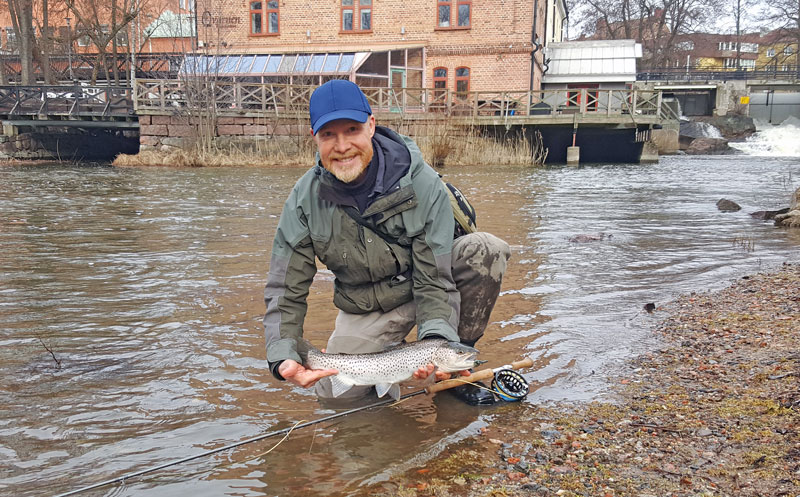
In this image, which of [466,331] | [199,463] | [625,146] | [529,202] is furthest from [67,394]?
[625,146]

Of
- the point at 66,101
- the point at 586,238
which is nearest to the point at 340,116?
the point at 586,238

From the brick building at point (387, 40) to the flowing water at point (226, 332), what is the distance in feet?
70.0

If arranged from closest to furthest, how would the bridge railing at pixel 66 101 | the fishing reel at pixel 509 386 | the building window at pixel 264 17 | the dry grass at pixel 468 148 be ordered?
the fishing reel at pixel 509 386 < the dry grass at pixel 468 148 < the bridge railing at pixel 66 101 < the building window at pixel 264 17

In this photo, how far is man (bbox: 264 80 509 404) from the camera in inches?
143

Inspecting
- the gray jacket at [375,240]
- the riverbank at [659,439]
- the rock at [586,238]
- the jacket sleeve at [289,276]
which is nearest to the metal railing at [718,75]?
the rock at [586,238]

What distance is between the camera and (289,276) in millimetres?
3762

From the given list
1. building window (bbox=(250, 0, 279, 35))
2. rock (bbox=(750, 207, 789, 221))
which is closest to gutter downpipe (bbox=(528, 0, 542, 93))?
building window (bbox=(250, 0, 279, 35))

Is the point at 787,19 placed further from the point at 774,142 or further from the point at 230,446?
the point at 230,446

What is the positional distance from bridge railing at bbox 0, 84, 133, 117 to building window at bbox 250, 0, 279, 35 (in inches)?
334

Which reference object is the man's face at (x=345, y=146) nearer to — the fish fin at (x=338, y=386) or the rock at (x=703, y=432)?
the fish fin at (x=338, y=386)

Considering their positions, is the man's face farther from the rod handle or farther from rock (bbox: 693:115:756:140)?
rock (bbox: 693:115:756:140)

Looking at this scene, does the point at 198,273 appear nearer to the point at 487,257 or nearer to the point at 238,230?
the point at 238,230

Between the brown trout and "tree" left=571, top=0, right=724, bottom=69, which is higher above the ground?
"tree" left=571, top=0, right=724, bottom=69

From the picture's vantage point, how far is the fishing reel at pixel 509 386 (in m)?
4.09
